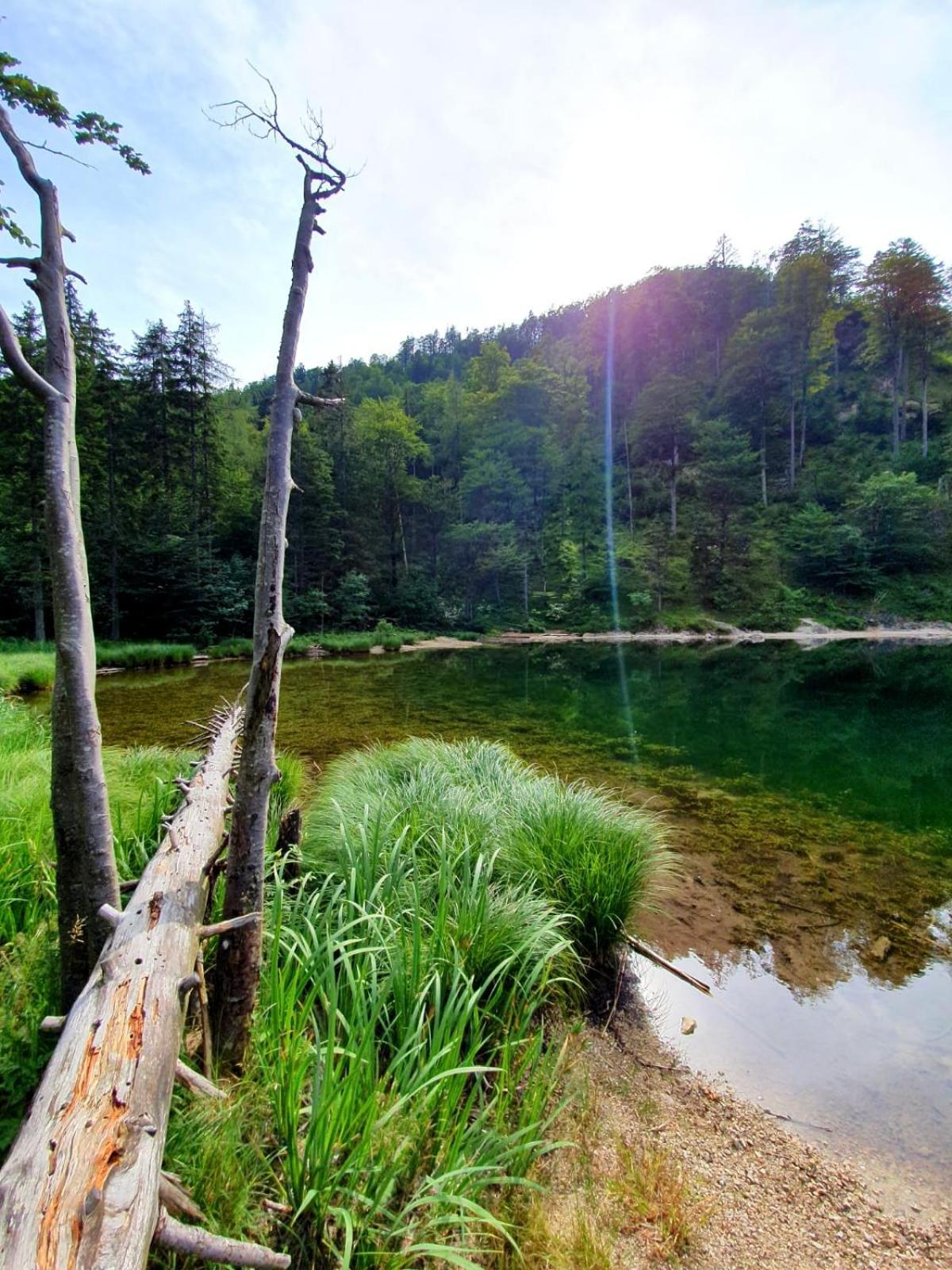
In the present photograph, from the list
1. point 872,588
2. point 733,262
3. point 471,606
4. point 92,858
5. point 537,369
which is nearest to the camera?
point 92,858

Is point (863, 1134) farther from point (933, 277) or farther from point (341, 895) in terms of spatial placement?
point (933, 277)

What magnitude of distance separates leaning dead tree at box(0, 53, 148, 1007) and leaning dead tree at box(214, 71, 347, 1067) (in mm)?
486

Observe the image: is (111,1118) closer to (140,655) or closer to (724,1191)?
(724,1191)

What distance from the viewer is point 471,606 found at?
113 ft

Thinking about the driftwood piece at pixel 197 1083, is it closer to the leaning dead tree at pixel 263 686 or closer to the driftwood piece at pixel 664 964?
the leaning dead tree at pixel 263 686

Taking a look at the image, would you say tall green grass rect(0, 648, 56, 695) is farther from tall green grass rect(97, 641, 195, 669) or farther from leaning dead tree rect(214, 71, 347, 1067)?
leaning dead tree rect(214, 71, 347, 1067)

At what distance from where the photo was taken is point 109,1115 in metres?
1.18

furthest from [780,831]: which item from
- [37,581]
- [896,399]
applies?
[896,399]

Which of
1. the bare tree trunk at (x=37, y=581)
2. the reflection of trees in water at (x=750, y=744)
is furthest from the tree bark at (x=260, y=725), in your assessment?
the bare tree trunk at (x=37, y=581)

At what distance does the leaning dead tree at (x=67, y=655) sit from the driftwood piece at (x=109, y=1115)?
0.59ft

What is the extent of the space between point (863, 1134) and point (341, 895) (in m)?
2.28

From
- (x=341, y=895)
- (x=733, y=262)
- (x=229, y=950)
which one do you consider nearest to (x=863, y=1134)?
(x=341, y=895)

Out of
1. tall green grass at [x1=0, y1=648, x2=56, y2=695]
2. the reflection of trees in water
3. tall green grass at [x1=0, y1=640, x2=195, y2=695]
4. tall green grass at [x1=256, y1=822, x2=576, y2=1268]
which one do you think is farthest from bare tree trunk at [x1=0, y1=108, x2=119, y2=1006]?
tall green grass at [x1=0, y1=640, x2=195, y2=695]

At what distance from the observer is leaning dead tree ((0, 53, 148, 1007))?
1.91 meters
